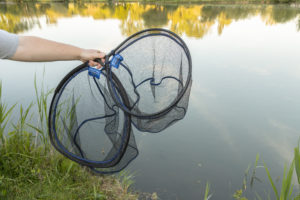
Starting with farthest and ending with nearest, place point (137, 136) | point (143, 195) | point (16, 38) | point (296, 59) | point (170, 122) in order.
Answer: point (296, 59)
point (137, 136)
point (143, 195)
point (170, 122)
point (16, 38)

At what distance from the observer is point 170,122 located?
56.4 inches

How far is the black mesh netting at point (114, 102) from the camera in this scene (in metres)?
1.36

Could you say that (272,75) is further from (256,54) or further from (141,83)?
(141,83)

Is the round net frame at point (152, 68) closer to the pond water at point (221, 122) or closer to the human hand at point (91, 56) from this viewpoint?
the human hand at point (91, 56)

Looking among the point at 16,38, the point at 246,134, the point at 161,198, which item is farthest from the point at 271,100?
the point at 16,38

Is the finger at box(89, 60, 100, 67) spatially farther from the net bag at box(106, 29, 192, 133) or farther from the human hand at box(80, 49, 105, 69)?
the net bag at box(106, 29, 192, 133)

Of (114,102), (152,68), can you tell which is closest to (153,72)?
(152,68)

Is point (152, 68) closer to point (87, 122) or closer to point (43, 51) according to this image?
point (87, 122)

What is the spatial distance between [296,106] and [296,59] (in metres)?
2.96

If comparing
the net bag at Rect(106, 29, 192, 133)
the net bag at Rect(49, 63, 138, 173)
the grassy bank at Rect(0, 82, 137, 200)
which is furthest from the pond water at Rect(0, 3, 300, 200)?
the net bag at Rect(106, 29, 192, 133)

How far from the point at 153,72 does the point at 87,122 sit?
2.24ft

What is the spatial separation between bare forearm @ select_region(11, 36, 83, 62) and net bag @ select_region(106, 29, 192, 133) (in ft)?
1.21

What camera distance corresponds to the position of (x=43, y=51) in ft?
3.52

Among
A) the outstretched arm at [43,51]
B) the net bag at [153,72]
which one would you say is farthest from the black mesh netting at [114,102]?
the outstretched arm at [43,51]
